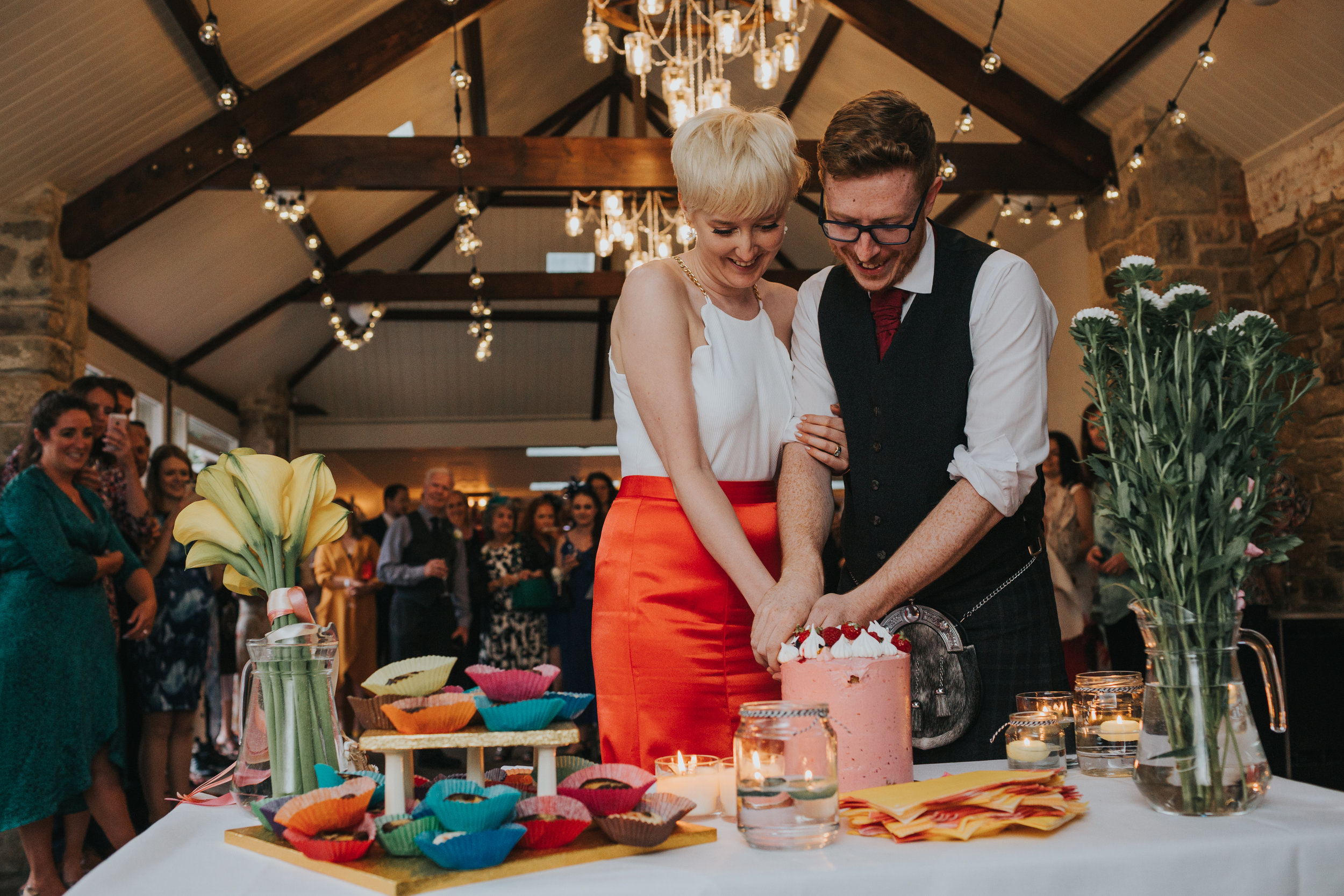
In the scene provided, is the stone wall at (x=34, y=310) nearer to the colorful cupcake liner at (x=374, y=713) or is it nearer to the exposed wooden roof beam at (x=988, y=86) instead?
the exposed wooden roof beam at (x=988, y=86)

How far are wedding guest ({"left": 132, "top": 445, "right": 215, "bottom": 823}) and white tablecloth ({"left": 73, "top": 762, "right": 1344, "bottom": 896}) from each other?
3.20 meters

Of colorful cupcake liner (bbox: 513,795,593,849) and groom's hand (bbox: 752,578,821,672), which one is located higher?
groom's hand (bbox: 752,578,821,672)

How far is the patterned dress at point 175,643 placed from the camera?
371 cm

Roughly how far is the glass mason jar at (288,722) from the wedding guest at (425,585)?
14.7 feet

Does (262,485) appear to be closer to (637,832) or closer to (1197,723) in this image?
(637,832)

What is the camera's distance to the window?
12.2 metres

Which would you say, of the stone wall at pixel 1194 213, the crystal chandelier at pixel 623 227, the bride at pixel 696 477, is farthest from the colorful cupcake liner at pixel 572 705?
the stone wall at pixel 1194 213

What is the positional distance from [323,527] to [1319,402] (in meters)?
5.12

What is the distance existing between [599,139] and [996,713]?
223 inches

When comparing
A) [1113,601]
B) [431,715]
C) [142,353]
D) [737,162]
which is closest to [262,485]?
[431,715]

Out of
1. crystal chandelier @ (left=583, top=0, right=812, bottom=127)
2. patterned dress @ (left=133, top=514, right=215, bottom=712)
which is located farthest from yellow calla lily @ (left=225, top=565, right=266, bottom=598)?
crystal chandelier @ (left=583, top=0, right=812, bottom=127)

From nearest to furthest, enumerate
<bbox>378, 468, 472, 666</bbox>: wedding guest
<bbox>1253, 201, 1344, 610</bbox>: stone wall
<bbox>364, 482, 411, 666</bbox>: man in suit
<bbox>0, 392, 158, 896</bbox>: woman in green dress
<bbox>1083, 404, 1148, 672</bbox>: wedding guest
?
<bbox>0, 392, 158, 896</bbox>: woman in green dress < <bbox>1083, 404, 1148, 672</bbox>: wedding guest < <bbox>1253, 201, 1344, 610</bbox>: stone wall < <bbox>378, 468, 472, 666</bbox>: wedding guest < <bbox>364, 482, 411, 666</bbox>: man in suit

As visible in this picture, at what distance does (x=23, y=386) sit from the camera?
5176mm

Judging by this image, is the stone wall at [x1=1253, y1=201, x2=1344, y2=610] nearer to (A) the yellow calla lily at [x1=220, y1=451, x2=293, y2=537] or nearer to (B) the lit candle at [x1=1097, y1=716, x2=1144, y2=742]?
(B) the lit candle at [x1=1097, y1=716, x2=1144, y2=742]
